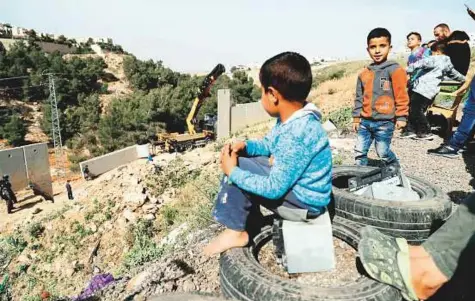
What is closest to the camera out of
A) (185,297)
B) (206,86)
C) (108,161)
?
(185,297)

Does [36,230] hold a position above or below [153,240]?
below

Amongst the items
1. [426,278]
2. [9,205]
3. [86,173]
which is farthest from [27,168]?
[426,278]

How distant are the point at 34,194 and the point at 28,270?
13177 millimetres

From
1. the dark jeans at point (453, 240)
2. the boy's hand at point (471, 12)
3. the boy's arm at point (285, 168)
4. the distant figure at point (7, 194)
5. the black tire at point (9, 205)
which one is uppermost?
the boy's hand at point (471, 12)

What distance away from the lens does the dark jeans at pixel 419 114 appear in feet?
21.0

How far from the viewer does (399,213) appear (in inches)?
101

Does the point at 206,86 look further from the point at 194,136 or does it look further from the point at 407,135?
the point at 407,135

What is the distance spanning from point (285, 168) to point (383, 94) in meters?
2.54

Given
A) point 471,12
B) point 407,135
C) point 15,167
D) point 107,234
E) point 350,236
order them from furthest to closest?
point 15,167, point 107,234, point 407,135, point 471,12, point 350,236

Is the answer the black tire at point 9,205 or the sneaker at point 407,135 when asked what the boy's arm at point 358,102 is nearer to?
the sneaker at point 407,135

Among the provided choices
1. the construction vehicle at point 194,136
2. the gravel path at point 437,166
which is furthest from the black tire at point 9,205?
the gravel path at point 437,166

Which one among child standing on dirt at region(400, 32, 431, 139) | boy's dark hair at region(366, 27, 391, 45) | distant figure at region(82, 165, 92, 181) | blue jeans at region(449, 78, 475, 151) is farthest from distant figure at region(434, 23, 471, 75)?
→ distant figure at region(82, 165, 92, 181)

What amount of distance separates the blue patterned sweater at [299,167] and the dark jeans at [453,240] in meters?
0.62

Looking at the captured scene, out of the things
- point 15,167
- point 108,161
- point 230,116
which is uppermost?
point 230,116
